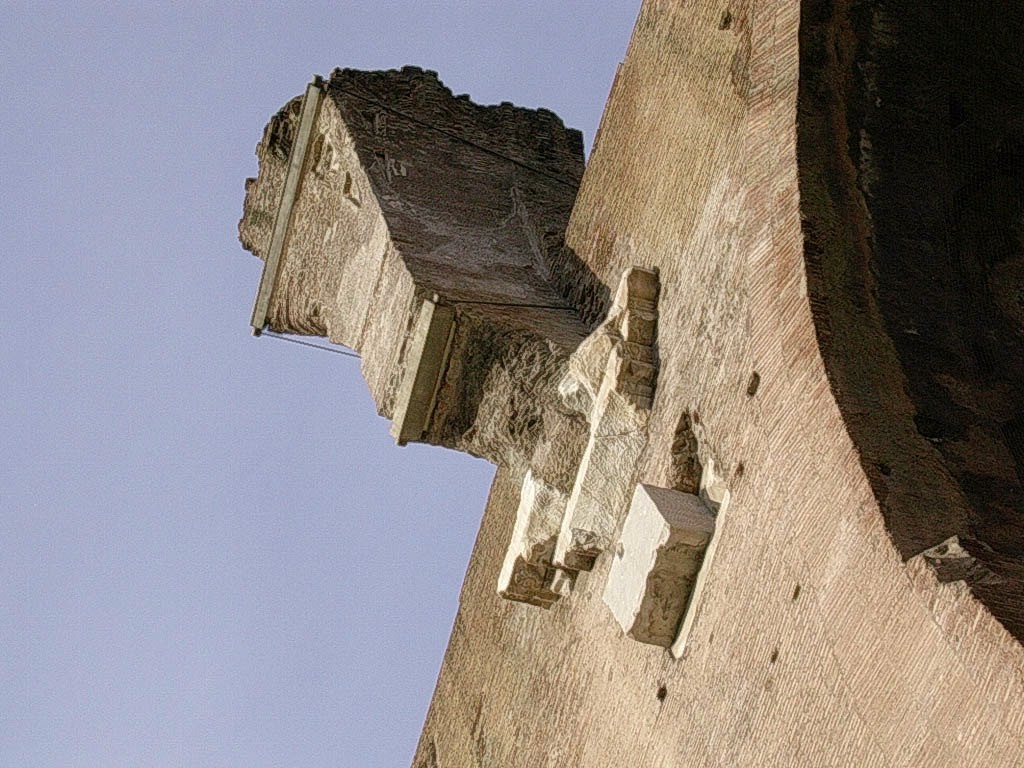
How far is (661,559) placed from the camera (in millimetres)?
4258

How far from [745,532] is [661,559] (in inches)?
14.7

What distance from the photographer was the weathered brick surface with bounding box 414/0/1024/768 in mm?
3076

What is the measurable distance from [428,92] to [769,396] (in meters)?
3.36

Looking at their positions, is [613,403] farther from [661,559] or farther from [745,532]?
[745,532]

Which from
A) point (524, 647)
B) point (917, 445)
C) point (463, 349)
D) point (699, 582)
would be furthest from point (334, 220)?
point (917, 445)

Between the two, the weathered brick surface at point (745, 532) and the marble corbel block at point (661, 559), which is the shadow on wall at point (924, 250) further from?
the marble corbel block at point (661, 559)

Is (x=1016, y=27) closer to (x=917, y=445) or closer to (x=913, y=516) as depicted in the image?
(x=917, y=445)

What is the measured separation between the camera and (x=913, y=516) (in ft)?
10.8

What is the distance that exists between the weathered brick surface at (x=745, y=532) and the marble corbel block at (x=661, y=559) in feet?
0.31

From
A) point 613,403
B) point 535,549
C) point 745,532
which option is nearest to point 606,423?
point 613,403

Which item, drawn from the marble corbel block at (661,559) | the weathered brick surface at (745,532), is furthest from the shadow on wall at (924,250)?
the marble corbel block at (661,559)

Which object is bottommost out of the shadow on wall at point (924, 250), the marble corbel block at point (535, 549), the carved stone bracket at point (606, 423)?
the marble corbel block at point (535, 549)

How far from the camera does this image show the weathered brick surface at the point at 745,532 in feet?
10.1

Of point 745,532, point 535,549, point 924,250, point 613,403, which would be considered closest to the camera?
point 745,532
